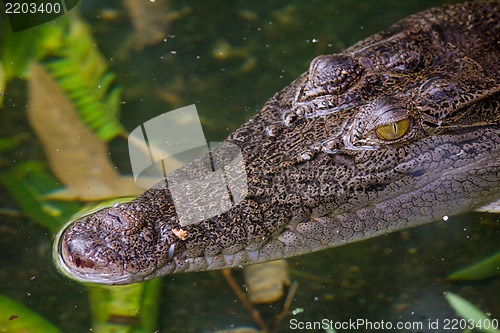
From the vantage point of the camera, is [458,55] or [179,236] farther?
[458,55]

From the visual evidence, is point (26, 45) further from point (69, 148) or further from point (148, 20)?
point (69, 148)

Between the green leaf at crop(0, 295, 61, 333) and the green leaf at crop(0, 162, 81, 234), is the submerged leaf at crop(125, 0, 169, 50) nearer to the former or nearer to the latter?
the green leaf at crop(0, 162, 81, 234)

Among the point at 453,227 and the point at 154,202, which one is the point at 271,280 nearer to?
the point at 154,202

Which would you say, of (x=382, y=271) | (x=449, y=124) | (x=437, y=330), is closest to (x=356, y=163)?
(x=449, y=124)

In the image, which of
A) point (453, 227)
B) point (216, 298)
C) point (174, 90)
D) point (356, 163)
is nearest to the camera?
point (356, 163)

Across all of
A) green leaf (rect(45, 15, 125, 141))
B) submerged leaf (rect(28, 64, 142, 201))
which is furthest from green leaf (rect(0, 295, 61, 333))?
green leaf (rect(45, 15, 125, 141))

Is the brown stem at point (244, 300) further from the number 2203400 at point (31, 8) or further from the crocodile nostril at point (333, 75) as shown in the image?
the number 2203400 at point (31, 8)
